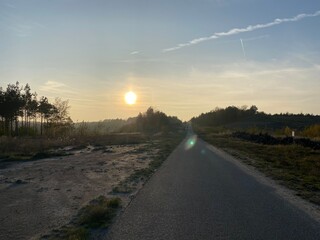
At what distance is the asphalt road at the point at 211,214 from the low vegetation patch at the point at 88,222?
0.34m

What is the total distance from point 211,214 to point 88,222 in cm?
294

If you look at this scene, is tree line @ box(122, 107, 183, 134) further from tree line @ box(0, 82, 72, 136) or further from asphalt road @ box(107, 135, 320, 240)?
asphalt road @ box(107, 135, 320, 240)

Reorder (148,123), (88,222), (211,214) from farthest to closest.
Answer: (148,123) → (211,214) → (88,222)

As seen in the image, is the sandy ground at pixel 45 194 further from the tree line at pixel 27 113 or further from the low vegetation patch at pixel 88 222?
the tree line at pixel 27 113

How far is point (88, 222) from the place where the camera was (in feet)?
31.4

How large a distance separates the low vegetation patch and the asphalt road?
34 centimetres

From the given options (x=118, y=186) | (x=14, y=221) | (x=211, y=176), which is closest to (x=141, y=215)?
(x=14, y=221)

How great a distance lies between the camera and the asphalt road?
8328 millimetres

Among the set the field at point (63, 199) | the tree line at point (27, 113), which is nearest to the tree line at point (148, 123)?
the tree line at point (27, 113)

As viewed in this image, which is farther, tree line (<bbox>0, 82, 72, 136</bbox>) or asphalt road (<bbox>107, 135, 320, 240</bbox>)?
tree line (<bbox>0, 82, 72, 136</bbox>)

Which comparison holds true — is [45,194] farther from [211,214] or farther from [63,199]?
[211,214]

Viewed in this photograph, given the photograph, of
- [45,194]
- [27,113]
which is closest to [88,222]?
[45,194]

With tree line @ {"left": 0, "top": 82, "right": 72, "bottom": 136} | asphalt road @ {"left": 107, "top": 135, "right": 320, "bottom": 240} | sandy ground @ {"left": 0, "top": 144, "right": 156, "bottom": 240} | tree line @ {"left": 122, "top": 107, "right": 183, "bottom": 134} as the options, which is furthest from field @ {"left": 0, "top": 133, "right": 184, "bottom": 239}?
tree line @ {"left": 122, "top": 107, "right": 183, "bottom": 134}

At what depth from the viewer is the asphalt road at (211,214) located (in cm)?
833
